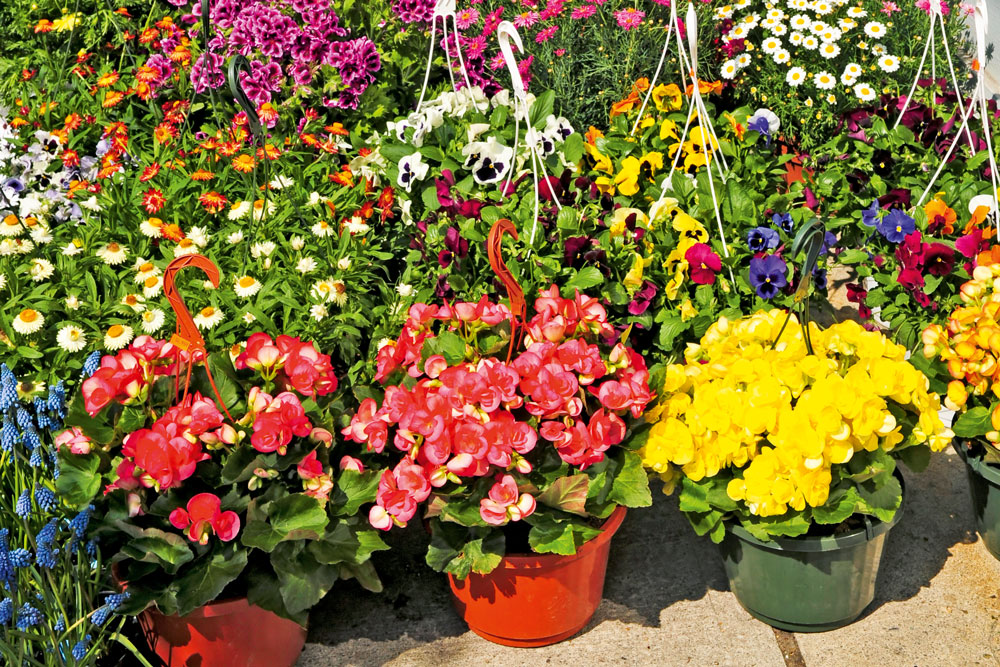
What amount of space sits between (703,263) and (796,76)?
221cm

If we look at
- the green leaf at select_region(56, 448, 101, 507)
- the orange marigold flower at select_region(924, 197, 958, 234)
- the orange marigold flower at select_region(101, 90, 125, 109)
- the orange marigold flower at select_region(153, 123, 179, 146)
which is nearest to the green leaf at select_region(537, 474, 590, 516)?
the green leaf at select_region(56, 448, 101, 507)

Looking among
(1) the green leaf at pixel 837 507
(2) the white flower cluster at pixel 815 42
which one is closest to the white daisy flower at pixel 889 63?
(2) the white flower cluster at pixel 815 42

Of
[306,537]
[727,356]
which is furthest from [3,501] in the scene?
[727,356]

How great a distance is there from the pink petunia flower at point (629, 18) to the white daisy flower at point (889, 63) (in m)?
1.14

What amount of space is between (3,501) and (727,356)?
1.76 metres

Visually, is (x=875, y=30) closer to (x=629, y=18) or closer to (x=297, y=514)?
(x=629, y=18)

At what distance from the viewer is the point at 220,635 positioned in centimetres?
225

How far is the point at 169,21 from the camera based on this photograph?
4145 mm

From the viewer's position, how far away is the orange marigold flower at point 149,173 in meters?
3.09

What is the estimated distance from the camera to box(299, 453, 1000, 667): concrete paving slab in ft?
8.09

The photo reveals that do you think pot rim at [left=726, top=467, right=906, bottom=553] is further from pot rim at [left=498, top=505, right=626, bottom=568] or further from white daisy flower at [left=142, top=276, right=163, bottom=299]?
white daisy flower at [left=142, top=276, right=163, bottom=299]

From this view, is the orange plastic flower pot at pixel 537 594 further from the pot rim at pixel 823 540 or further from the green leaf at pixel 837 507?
the green leaf at pixel 837 507

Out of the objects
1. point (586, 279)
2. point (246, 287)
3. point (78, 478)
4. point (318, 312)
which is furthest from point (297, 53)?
point (78, 478)

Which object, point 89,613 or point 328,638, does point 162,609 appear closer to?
point 89,613
